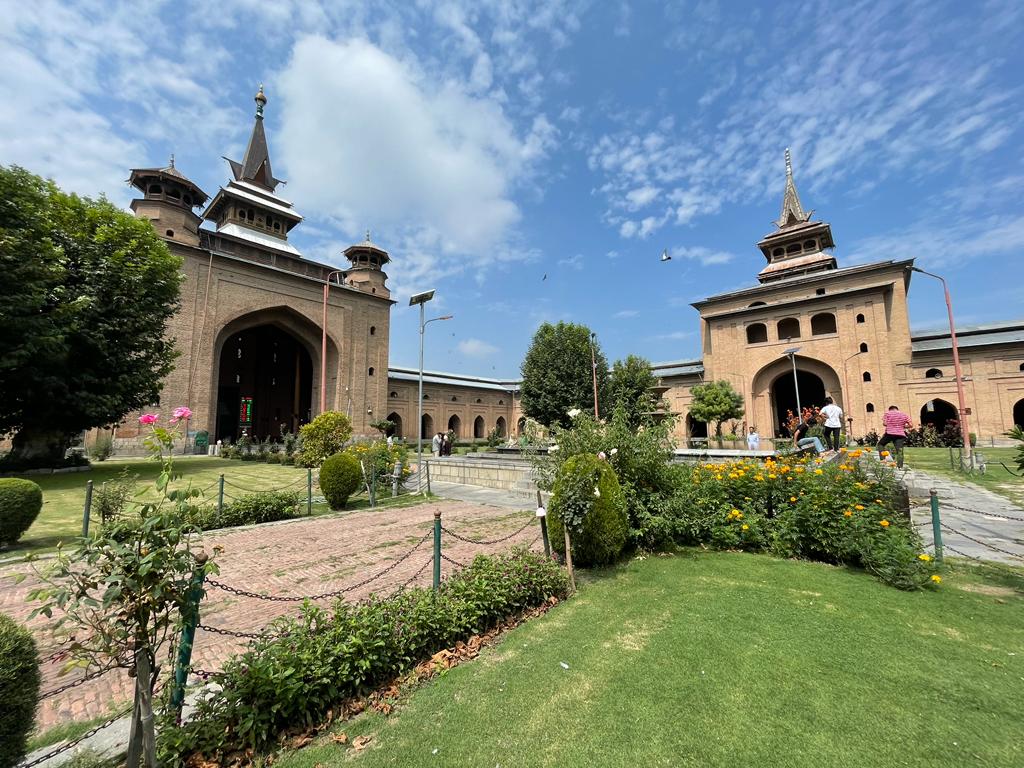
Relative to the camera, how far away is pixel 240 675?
8.84ft

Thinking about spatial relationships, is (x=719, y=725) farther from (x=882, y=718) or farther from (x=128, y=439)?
(x=128, y=439)

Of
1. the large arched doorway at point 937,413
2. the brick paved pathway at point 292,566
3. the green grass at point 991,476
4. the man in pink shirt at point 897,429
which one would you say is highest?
the large arched doorway at point 937,413

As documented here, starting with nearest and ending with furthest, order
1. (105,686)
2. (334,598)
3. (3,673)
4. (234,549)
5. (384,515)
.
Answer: (3,673) < (105,686) < (334,598) < (234,549) < (384,515)

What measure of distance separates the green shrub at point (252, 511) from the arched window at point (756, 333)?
3420cm

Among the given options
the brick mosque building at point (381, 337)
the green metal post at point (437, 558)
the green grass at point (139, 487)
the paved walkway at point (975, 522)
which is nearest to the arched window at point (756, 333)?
the brick mosque building at point (381, 337)

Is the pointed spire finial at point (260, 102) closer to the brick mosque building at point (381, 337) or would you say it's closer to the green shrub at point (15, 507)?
the brick mosque building at point (381, 337)

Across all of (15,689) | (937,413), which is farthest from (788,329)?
(15,689)

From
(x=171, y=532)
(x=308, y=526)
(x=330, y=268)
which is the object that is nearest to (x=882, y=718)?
(x=171, y=532)

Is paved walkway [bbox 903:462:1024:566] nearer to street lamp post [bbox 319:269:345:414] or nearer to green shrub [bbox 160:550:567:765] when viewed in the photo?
green shrub [bbox 160:550:567:765]

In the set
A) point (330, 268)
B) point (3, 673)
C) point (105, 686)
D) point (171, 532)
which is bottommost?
point (105, 686)

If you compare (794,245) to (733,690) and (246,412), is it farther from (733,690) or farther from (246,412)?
(246,412)

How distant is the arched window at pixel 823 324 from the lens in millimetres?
31219

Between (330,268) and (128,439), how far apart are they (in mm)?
17737

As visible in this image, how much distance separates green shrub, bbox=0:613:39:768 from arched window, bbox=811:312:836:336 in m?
38.0
